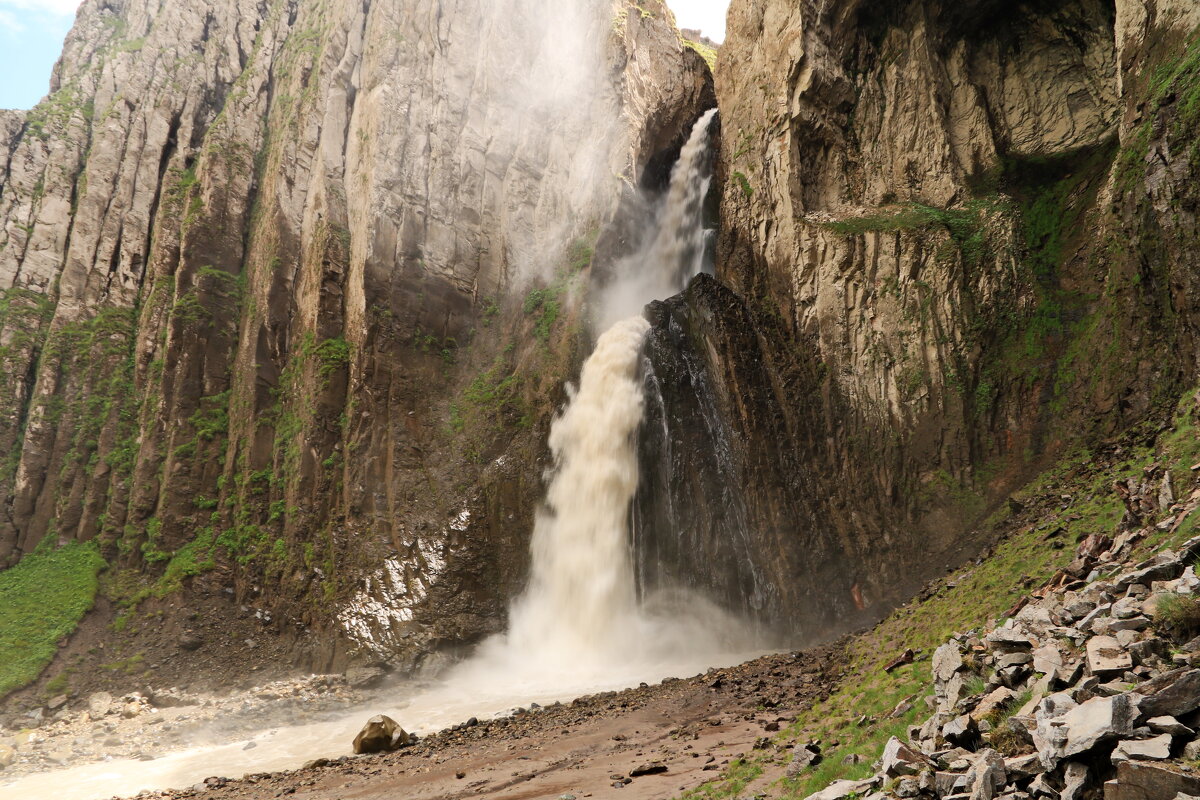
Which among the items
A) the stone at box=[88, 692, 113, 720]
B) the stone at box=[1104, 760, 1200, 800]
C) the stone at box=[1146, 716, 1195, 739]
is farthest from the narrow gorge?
the stone at box=[1104, 760, 1200, 800]

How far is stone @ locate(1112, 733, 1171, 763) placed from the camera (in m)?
3.35

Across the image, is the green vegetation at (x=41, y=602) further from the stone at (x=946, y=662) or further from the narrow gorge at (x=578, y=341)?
the stone at (x=946, y=662)

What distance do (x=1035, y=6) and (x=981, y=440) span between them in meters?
15.0

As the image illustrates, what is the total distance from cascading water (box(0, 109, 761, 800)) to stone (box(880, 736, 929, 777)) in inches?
517

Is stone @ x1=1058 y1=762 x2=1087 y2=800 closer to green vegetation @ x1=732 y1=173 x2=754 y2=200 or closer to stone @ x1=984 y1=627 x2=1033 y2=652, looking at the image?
stone @ x1=984 y1=627 x2=1033 y2=652

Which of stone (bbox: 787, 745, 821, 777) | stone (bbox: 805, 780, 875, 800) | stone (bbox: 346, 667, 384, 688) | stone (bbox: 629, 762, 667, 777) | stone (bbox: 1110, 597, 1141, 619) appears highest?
stone (bbox: 1110, 597, 1141, 619)

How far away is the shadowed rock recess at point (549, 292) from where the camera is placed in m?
19.2

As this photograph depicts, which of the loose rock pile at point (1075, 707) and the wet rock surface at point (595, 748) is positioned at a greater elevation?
the loose rock pile at point (1075, 707)

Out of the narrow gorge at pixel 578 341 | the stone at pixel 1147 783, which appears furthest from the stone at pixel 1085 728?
the narrow gorge at pixel 578 341

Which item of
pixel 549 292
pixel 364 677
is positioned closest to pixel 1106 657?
pixel 364 677

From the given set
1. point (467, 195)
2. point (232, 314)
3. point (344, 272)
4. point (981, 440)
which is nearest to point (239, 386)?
point (232, 314)

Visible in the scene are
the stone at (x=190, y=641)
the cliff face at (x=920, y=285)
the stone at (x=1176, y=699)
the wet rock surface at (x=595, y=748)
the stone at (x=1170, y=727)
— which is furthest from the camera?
the stone at (x=190, y=641)

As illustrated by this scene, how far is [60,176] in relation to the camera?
35.3m

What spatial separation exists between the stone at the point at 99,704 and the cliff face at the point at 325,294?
16.3 feet
